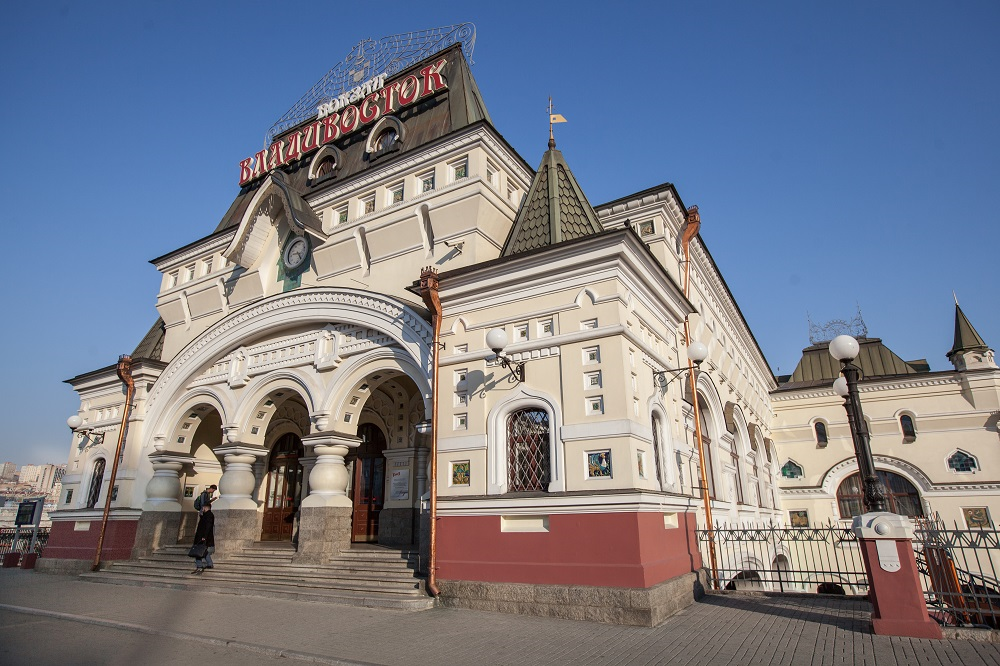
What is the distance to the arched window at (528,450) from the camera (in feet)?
31.5

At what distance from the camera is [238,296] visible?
53.5ft

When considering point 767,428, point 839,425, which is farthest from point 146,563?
point 839,425

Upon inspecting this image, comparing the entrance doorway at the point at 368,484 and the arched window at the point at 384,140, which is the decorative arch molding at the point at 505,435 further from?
the arched window at the point at 384,140

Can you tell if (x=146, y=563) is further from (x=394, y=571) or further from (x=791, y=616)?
(x=791, y=616)

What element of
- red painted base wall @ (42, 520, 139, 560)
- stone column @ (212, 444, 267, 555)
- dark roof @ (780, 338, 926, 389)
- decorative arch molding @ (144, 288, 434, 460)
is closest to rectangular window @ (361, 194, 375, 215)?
decorative arch molding @ (144, 288, 434, 460)

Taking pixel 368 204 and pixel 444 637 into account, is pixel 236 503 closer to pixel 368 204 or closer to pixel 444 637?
pixel 368 204

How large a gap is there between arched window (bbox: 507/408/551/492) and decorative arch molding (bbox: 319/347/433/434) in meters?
2.94

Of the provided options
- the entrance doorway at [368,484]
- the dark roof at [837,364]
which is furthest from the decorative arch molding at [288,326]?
the dark roof at [837,364]

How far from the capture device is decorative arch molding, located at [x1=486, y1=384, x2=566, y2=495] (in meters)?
9.24

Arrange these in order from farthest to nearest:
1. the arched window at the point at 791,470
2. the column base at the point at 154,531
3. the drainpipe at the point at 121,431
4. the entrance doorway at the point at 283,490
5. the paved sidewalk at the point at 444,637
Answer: the arched window at the point at 791,470, the entrance doorway at the point at 283,490, the drainpipe at the point at 121,431, the column base at the point at 154,531, the paved sidewalk at the point at 444,637

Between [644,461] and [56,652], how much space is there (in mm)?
7730

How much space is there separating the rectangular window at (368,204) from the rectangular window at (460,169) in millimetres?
2472

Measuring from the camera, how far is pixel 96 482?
17.3 m

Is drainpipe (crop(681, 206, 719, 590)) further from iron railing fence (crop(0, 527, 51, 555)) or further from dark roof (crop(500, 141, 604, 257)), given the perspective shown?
iron railing fence (crop(0, 527, 51, 555))
